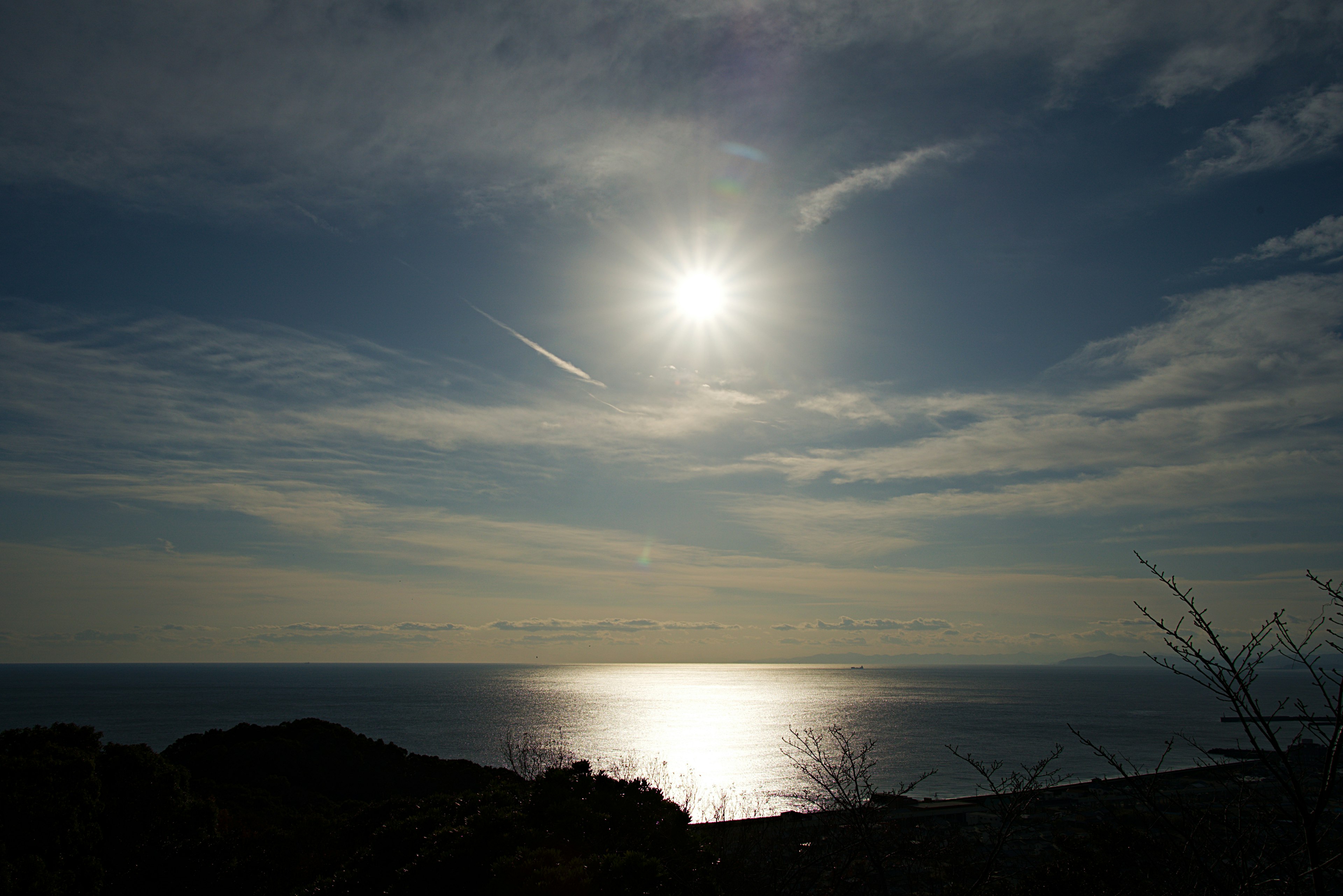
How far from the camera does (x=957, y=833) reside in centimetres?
2255

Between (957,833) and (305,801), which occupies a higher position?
(957,833)

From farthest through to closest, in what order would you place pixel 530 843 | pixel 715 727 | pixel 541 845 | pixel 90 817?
pixel 715 727, pixel 90 817, pixel 530 843, pixel 541 845

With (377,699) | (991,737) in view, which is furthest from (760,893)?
(377,699)

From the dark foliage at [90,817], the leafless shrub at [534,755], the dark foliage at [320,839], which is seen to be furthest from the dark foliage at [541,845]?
the dark foliage at [90,817]

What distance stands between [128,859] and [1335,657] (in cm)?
15255

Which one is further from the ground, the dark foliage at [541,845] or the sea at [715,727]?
the dark foliage at [541,845]

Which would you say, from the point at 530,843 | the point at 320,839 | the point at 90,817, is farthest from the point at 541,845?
the point at 320,839

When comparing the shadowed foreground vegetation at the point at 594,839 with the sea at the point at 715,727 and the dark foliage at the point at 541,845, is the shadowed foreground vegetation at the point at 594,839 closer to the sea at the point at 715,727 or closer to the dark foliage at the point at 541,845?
the dark foliage at the point at 541,845

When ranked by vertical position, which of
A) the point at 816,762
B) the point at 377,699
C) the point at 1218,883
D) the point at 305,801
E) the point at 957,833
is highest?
the point at 1218,883

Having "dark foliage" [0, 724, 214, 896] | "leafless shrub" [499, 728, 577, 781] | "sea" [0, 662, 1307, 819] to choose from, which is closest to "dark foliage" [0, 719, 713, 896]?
"dark foliage" [0, 724, 214, 896]

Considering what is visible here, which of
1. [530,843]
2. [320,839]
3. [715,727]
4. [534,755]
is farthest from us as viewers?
[715,727]

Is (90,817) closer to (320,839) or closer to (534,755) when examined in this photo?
(320,839)

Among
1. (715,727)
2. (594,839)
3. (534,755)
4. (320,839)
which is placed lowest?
(715,727)

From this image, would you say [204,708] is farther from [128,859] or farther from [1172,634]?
[1172,634]
